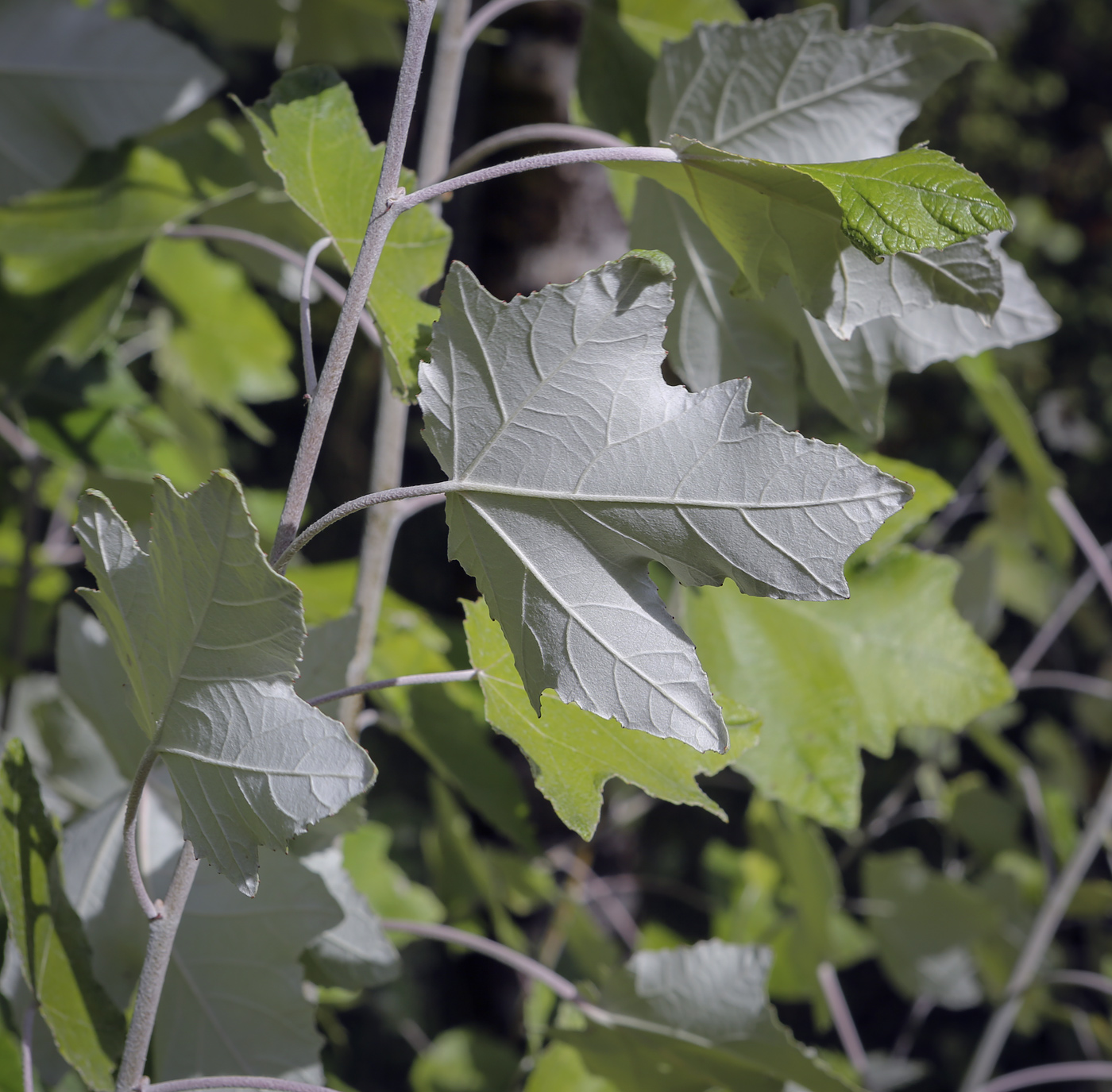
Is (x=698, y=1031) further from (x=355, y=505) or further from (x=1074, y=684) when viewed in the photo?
(x=1074, y=684)

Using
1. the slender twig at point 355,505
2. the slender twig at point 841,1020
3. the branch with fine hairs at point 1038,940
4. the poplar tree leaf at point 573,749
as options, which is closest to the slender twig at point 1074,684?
the branch with fine hairs at point 1038,940

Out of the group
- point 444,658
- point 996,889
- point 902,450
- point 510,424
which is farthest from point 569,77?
point 902,450

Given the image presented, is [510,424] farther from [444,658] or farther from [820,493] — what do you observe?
[444,658]

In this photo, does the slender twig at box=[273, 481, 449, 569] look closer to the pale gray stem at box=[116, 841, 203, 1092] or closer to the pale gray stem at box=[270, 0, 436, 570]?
the pale gray stem at box=[270, 0, 436, 570]

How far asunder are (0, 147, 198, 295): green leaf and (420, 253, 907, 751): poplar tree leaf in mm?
424

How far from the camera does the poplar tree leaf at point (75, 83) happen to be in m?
0.60

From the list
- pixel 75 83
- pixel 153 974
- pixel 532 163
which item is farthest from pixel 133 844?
pixel 75 83

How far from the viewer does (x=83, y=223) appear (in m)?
0.62

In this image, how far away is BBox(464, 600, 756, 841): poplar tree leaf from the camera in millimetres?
327

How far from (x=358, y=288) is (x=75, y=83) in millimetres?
469

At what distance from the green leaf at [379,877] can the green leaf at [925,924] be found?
19.0 inches

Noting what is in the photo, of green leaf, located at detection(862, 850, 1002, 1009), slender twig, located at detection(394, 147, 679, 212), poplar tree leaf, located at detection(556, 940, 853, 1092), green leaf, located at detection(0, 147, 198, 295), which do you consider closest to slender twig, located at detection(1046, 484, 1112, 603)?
green leaf, located at detection(862, 850, 1002, 1009)

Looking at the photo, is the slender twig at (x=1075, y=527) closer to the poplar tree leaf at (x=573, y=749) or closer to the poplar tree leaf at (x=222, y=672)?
the poplar tree leaf at (x=573, y=749)

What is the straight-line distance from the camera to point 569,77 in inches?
31.9
